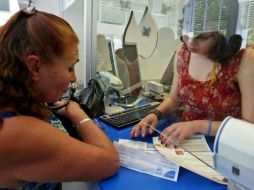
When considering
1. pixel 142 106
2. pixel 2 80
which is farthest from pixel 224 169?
pixel 142 106

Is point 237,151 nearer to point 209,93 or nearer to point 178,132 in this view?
point 178,132

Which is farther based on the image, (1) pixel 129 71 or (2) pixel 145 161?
(1) pixel 129 71

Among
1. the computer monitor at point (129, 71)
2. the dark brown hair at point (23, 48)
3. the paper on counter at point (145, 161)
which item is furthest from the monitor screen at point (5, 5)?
the paper on counter at point (145, 161)

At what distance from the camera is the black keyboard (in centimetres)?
117

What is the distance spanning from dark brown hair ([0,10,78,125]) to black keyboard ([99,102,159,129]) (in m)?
0.53

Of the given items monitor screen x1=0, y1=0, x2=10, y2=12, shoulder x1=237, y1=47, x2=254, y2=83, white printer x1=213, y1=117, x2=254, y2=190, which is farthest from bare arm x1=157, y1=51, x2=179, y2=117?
monitor screen x1=0, y1=0, x2=10, y2=12

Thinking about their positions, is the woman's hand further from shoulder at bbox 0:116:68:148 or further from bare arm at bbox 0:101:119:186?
shoulder at bbox 0:116:68:148

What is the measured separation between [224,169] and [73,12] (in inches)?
72.0

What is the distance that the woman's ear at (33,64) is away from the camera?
652mm

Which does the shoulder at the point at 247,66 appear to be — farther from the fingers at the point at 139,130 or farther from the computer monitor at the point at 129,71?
the computer monitor at the point at 129,71

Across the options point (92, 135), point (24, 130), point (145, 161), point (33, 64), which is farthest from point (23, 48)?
point (145, 161)

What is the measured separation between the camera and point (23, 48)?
0.66m

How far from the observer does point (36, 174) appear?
0.63 meters

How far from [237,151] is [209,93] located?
0.62 m
